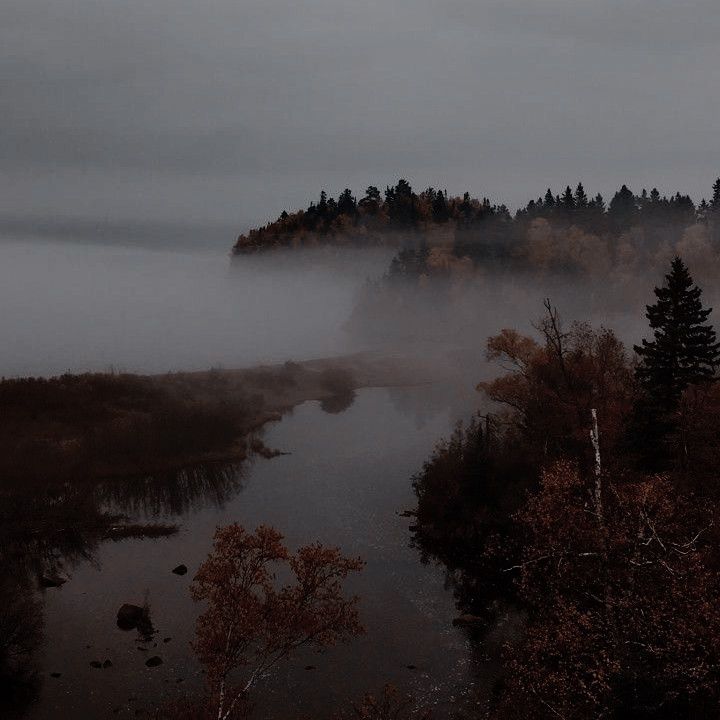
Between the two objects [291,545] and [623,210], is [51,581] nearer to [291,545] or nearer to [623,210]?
[291,545]

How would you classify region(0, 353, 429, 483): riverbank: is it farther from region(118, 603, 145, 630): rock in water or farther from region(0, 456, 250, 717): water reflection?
region(118, 603, 145, 630): rock in water

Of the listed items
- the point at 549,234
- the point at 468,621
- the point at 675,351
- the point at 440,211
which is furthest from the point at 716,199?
the point at 468,621

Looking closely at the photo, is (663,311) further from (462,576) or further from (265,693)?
(265,693)

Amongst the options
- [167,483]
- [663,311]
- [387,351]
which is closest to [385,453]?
[167,483]

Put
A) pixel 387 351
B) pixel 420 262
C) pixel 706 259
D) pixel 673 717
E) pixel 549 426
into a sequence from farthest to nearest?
1. pixel 420 262
2. pixel 387 351
3. pixel 706 259
4. pixel 549 426
5. pixel 673 717

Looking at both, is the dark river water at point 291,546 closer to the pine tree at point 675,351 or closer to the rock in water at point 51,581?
the rock in water at point 51,581

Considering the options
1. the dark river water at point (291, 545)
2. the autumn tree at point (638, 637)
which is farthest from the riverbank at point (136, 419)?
the autumn tree at point (638, 637)
